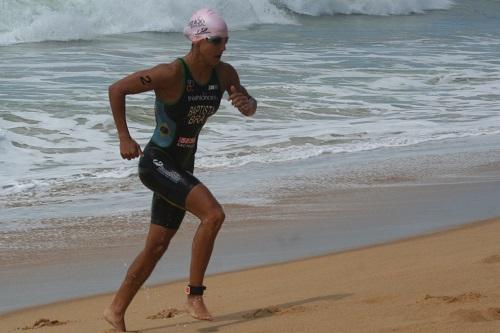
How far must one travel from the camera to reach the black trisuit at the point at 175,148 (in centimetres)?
491

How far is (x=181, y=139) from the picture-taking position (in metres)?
5.00

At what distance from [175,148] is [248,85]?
11.7 meters

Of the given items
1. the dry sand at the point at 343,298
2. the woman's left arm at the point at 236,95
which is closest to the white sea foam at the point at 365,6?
the dry sand at the point at 343,298

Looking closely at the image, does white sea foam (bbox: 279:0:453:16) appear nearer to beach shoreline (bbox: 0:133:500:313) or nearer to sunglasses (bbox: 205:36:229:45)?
beach shoreline (bbox: 0:133:500:313)

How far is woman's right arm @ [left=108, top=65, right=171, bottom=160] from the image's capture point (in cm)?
480

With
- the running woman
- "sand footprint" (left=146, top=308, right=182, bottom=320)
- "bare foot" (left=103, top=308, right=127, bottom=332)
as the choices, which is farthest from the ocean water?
the running woman

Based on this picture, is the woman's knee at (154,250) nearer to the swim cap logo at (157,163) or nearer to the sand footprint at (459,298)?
the swim cap logo at (157,163)

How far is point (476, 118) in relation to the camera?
46.2 feet

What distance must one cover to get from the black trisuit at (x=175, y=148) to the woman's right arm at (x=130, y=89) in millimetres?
136

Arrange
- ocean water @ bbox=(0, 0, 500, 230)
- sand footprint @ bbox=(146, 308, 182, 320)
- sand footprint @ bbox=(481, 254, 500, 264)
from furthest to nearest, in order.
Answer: ocean water @ bbox=(0, 0, 500, 230) < sand footprint @ bbox=(481, 254, 500, 264) < sand footprint @ bbox=(146, 308, 182, 320)

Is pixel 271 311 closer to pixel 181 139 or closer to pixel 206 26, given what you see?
pixel 181 139

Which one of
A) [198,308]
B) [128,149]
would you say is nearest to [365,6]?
[198,308]

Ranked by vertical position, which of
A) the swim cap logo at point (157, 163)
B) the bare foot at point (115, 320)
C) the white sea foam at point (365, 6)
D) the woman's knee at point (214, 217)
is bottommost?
the white sea foam at point (365, 6)

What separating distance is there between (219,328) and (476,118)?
9743 mm
